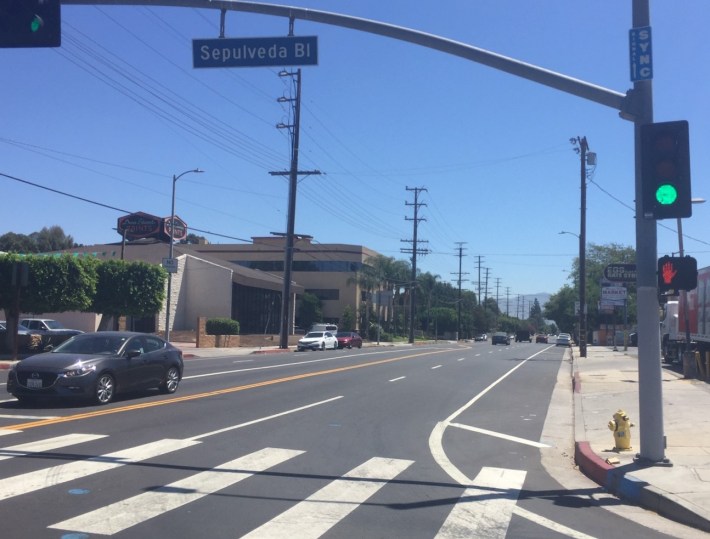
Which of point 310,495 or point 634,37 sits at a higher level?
point 634,37

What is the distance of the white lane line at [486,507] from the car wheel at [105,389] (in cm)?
818

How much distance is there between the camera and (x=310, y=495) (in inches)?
325

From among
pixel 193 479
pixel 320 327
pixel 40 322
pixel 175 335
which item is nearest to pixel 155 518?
pixel 193 479

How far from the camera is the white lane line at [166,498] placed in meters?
6.71

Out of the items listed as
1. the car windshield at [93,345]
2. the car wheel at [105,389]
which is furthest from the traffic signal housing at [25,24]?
the car windshield at [93,345]

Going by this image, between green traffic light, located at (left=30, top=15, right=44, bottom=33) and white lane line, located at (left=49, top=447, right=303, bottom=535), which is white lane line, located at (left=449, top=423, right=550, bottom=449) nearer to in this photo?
white lane line, located at (left=49, top=447, right=303, bottom=535)

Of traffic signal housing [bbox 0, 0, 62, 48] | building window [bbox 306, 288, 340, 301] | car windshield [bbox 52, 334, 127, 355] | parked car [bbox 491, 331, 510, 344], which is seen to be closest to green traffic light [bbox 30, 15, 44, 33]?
traffic signal housing [bbox 0, 0, 62, 48]

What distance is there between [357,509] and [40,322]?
121 ft

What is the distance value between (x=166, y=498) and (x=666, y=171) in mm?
7374

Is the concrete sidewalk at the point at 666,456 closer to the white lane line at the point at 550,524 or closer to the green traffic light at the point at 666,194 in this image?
the white lane line at the point at 550,524

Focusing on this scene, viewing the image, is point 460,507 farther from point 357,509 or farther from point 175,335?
point 175,335

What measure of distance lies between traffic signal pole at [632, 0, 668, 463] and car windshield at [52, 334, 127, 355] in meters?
10.6

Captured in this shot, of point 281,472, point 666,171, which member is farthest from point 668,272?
point 281,472

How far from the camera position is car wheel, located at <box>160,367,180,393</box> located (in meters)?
17.2
